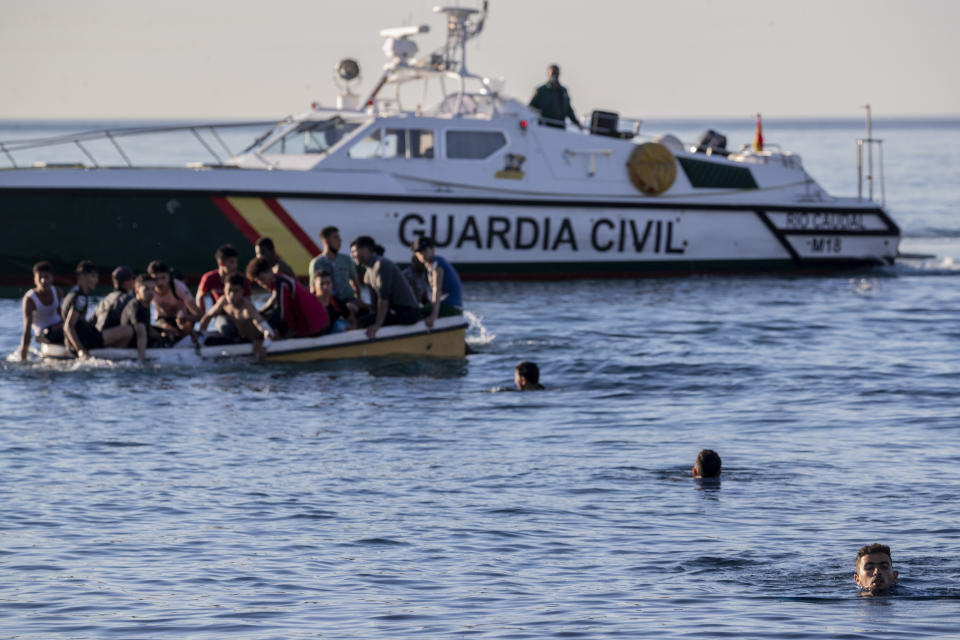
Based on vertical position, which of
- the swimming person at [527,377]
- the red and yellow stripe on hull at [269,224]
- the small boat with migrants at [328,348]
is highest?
the red and yellow stripe on hull at [269,224]

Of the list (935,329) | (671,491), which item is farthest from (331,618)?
(935,329)

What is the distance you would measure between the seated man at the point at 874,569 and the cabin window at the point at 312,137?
16.4 m

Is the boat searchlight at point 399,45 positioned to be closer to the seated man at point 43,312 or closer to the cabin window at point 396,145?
the cabin window at point 396,145

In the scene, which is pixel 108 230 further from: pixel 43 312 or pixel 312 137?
pixel 43 312

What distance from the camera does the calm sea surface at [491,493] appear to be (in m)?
8.82

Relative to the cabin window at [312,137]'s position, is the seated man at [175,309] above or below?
below

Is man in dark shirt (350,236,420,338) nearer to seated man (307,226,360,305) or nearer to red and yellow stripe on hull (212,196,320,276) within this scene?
seated man (307,226,360,305)

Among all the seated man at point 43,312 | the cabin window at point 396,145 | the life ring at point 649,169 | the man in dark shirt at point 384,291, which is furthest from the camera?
the life ring at point 649,169

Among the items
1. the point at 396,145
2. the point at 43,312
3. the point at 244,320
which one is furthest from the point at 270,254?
the point at 396,145

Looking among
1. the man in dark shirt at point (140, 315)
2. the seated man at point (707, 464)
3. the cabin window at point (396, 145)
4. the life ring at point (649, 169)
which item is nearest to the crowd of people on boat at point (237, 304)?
the man in dark shirt at point (140, 315)

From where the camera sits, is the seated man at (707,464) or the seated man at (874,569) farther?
the seated man at (707,464)

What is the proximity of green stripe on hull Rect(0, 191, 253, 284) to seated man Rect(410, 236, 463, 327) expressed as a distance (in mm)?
6243

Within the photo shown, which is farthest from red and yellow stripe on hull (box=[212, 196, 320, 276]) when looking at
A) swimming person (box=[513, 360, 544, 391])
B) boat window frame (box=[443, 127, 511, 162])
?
swimming person (box=[513, 360, 544, 391])

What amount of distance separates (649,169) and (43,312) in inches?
458
